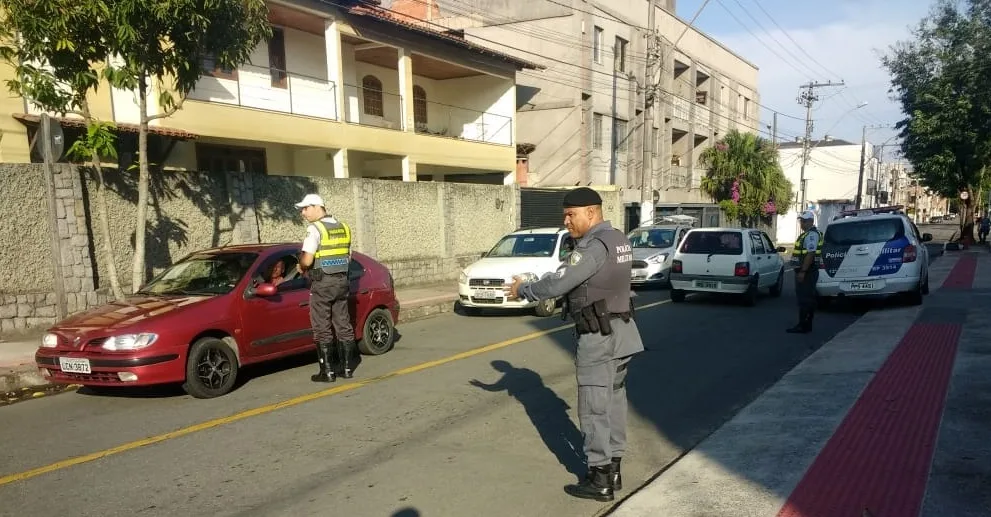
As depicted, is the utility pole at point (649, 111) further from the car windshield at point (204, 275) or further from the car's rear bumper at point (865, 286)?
the car windshield at point (204, 275)

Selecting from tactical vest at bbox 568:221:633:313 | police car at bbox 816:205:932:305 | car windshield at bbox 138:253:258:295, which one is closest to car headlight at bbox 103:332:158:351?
car windshield at bbox 138:253:258:295

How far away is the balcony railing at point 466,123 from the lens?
73.9 feet

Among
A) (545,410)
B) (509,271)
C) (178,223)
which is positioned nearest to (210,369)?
(545,410)

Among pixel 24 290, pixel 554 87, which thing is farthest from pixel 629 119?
pixel 24 290

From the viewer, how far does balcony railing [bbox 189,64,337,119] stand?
14.6 m

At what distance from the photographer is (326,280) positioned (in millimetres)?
6793

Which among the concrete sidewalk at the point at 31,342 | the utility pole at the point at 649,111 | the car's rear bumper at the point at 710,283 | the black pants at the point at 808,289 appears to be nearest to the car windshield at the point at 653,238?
the car's rear bumper at the point at 710,283

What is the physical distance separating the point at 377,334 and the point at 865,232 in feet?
28.8

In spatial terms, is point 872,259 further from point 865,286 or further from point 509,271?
point 509,271

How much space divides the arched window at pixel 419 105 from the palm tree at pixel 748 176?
61.3 ft

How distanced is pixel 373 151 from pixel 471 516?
47.4 feet

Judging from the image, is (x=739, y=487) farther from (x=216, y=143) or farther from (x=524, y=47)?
(x=524, y=47)

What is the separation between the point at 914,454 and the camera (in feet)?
14.1

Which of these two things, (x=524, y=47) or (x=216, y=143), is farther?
(x=524, y=47)
